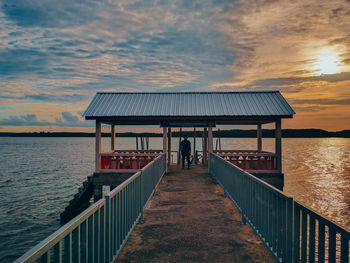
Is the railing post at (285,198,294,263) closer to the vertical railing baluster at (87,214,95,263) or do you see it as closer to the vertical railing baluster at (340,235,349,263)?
the vertical railing baluster at (340,235,349,263)

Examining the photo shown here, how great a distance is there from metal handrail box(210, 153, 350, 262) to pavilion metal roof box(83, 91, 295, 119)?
30.9 feet

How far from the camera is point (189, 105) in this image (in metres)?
17.1

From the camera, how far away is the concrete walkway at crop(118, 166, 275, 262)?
5.12 m

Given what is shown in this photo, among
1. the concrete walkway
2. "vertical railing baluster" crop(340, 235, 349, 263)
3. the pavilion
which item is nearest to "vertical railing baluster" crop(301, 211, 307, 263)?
"vertical railing baluster" crop(340, 235, 349, 263)

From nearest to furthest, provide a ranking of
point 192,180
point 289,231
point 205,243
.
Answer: point 289,231
point 205,243
point 192,180

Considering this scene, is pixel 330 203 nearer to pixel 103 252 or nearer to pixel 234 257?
pixel 234 257

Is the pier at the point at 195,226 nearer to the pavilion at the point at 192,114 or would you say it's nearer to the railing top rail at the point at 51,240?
the railing top rail at the point at 51,240

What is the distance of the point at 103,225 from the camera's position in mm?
4117

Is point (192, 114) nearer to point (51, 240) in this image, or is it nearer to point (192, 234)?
point (192, 234)

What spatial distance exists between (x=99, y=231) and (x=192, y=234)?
2788 mm

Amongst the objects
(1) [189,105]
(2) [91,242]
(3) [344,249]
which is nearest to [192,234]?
(2) [91,242]

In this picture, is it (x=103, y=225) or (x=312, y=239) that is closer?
(x=312, y=239)

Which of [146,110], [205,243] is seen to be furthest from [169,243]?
[146,110]

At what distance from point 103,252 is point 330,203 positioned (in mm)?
26264
